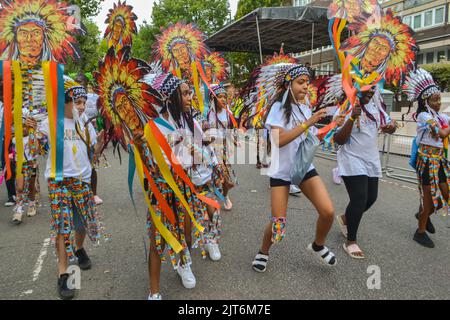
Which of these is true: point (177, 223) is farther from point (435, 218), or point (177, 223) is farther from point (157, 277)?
point (435, 218)

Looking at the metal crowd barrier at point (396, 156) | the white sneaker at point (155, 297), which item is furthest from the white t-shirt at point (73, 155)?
the metal crowd barrier at point (396, 156)

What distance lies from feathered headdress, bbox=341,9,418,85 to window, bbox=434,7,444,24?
86.5 feet

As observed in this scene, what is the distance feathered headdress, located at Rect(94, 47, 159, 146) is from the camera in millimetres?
2092

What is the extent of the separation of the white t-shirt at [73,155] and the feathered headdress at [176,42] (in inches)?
84.8

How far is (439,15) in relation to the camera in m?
24.4

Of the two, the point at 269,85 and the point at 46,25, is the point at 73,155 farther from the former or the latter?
the point at 269,85

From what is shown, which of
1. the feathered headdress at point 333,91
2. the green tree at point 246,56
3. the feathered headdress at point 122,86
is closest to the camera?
the feathered headdress at point 122,86

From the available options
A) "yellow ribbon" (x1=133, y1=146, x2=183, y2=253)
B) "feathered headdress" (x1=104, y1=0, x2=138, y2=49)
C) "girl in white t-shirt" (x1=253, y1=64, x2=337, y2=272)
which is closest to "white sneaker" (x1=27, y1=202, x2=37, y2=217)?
"feathered headdress" (x1=104, y1=0, x2=138, y2=49)

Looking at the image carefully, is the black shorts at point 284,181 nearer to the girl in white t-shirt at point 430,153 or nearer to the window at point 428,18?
the girl in white t-shirt at point 430,153

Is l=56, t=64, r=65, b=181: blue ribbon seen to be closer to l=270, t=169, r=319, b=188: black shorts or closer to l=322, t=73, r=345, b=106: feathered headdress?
l=270, t=169, r=319, b=188: black shorts

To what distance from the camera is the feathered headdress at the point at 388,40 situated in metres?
3.02

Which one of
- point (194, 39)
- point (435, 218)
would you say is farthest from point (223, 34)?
point (435, 218)
